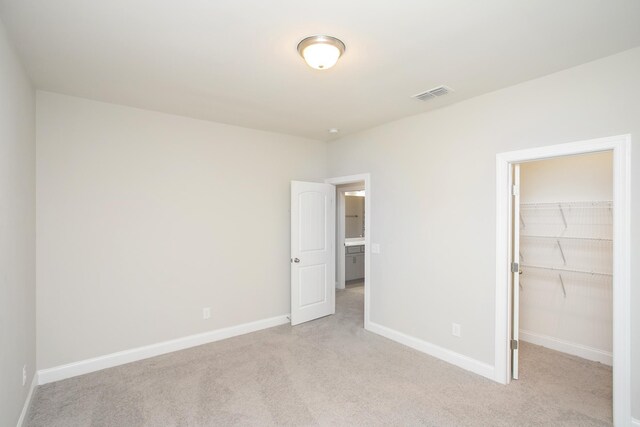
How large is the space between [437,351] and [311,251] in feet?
6.58

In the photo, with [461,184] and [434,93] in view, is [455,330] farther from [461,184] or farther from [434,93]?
[434,93]

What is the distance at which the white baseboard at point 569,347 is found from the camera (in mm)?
3186

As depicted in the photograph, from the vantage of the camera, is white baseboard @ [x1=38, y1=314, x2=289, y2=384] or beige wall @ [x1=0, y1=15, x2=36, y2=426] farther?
white baseboard @ [x1=38, y1=314, x2=289, y2=384]

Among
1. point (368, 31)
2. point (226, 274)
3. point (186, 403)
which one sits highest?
point (368, 31)

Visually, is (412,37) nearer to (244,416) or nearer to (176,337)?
(244,416)

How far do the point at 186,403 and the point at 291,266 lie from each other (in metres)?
2.10

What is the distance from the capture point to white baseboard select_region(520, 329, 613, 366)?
3186 mm

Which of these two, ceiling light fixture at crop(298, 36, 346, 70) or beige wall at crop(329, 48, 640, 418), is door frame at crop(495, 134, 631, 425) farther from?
ceiling light fixture at crop(298, 36, 346, 70)

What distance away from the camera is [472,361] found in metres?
3.09

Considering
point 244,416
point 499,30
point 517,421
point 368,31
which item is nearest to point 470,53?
point 499,30

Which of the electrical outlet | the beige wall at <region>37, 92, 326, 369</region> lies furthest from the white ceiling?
the electrical outlet

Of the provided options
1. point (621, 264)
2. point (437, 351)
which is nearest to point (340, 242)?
point (437, 351)

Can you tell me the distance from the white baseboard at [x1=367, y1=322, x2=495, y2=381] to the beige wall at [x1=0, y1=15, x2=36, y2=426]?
3339mm

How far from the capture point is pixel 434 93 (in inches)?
115
